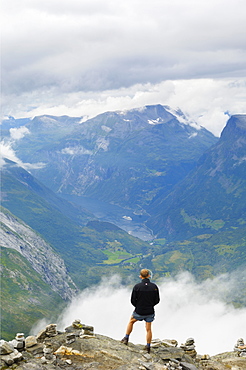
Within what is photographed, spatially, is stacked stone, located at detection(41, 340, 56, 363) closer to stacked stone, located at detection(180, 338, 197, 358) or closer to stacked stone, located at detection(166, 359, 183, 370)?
stacked stone, located at detection(166, 359, 183, 370)

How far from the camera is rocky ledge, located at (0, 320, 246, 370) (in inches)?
1511

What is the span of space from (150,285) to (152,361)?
8.53 metres

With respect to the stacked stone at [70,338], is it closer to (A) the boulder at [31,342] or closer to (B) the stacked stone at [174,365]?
(A) the boulder at [31,342]

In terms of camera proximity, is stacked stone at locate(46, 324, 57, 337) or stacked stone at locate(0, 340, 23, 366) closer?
stacked stone at locate(0, 340, 23, 366)

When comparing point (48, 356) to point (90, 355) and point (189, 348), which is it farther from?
point (189, 348)

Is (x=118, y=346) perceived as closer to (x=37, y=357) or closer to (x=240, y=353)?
(x=37, y=357)

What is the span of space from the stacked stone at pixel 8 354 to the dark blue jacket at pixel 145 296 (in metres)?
13.0

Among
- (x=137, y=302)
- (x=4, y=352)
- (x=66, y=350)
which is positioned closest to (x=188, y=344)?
(x=137, y=302)

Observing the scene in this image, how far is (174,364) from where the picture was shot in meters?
40.9

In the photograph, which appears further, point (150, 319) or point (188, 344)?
point (188, 344)

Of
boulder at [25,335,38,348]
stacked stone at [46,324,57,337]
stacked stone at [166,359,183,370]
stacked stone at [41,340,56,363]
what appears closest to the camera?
stacked stone at [41,340,56,363]

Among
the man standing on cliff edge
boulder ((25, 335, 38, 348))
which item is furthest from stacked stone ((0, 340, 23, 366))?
the man standing on cliff edge

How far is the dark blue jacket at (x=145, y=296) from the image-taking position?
136ft

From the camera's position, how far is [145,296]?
4181 centimetres
